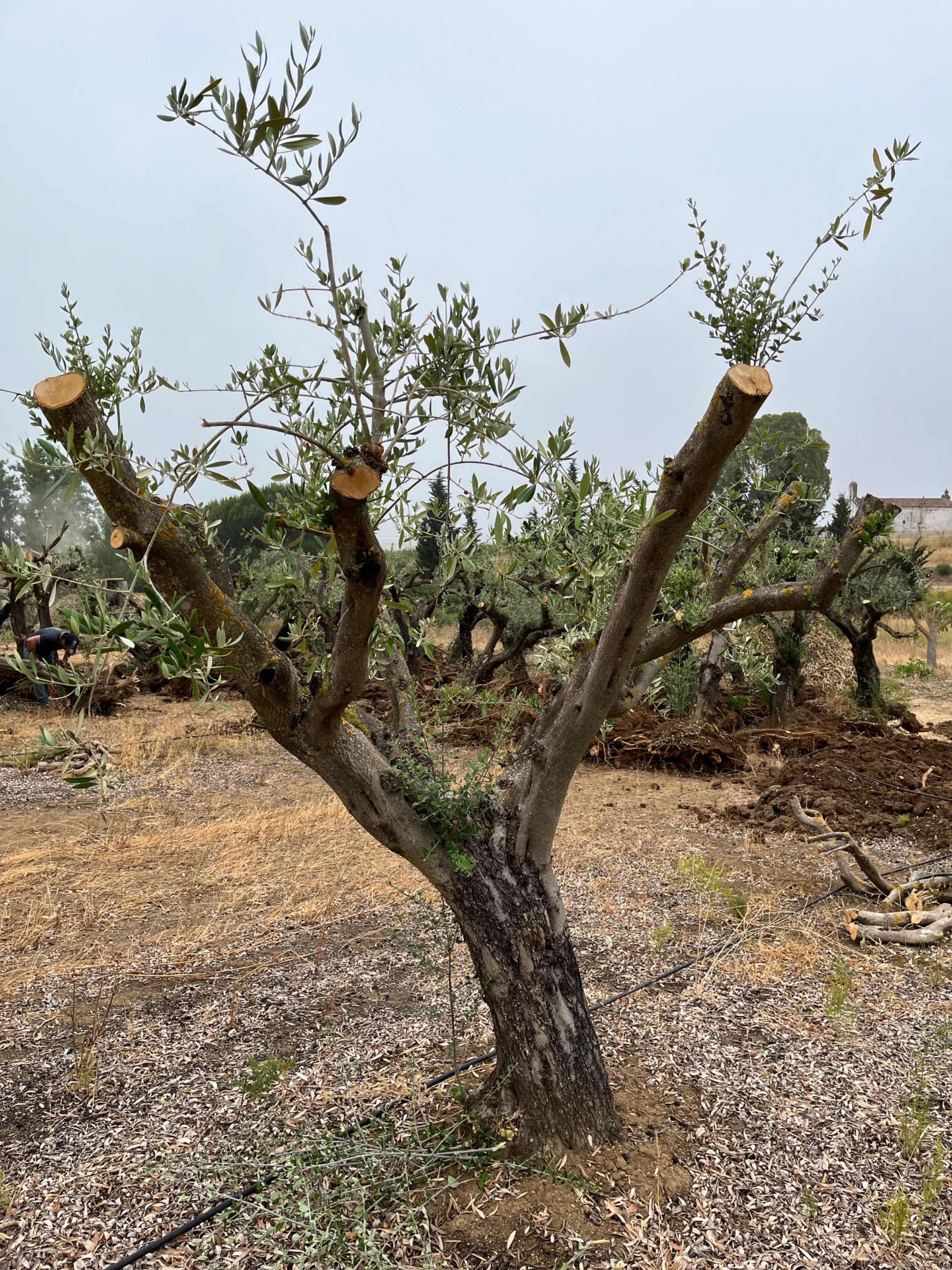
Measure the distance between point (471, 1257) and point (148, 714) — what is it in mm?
11053

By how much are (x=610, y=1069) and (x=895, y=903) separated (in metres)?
2.59

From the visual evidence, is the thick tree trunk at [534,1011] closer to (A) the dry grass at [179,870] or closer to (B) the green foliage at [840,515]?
(A) the dry grass at [179,870]

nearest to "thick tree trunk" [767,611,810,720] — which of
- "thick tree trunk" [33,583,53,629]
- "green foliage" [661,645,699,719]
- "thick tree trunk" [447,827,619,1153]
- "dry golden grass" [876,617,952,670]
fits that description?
"green foliage" [661,645,699,719]

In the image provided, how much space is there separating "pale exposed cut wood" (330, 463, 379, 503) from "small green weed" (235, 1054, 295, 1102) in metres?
2.38

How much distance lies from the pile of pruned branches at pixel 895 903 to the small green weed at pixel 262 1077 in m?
3.25

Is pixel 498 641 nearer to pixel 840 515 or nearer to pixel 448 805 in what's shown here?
pixel 448 805

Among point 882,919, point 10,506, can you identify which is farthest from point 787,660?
point 10,506

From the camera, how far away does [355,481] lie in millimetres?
1888

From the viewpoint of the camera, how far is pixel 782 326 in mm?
4488

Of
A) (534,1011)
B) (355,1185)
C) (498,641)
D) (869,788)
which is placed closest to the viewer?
(355,1185)

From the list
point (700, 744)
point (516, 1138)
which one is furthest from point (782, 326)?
point (700, 744)

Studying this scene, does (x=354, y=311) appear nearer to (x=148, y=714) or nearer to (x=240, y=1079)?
(x=240, y=1079)

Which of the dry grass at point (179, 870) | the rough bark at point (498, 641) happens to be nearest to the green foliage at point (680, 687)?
the rough bark at point (498, 641)

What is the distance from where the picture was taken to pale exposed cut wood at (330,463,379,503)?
1883 millimetres
